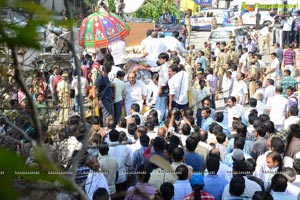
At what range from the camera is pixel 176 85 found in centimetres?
972

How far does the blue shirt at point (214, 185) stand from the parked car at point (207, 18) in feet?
90.3

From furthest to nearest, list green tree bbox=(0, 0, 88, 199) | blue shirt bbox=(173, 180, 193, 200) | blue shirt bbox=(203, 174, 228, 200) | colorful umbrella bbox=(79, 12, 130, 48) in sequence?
colorful umbrella bbox=(79, 12, 130, 48) < blue shirt bbox=(203, 174, 228, 200) < blue shirt bbox=(173, 180, 193, 200) < green tree bbox=(0, 0, 88, 199)

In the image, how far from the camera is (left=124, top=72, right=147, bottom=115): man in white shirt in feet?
33.4

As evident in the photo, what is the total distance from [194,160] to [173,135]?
0.76 metres

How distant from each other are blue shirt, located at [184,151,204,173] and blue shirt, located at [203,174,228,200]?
630 millimetres

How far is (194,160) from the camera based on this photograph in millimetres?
6141

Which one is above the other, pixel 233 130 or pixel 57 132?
pixel 57 132

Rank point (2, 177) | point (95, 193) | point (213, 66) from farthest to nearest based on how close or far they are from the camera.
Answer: point (213, 66) < point (95, 193) < point (2, 177)

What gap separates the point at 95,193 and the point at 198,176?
953 mm

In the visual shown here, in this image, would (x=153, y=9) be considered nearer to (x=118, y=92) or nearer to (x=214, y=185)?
(x=118, y=92)

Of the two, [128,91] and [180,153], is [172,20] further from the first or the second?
[180,153]

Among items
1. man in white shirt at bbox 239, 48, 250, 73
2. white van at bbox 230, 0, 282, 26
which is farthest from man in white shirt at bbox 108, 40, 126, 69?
white van at bbox 230, 0, 282, 26

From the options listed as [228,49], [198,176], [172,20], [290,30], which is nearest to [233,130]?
[198,176]

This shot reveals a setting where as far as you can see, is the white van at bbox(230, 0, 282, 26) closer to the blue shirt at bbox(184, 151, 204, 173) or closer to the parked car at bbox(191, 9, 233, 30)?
the parked car at bbox(191, 9, 233, 30)
